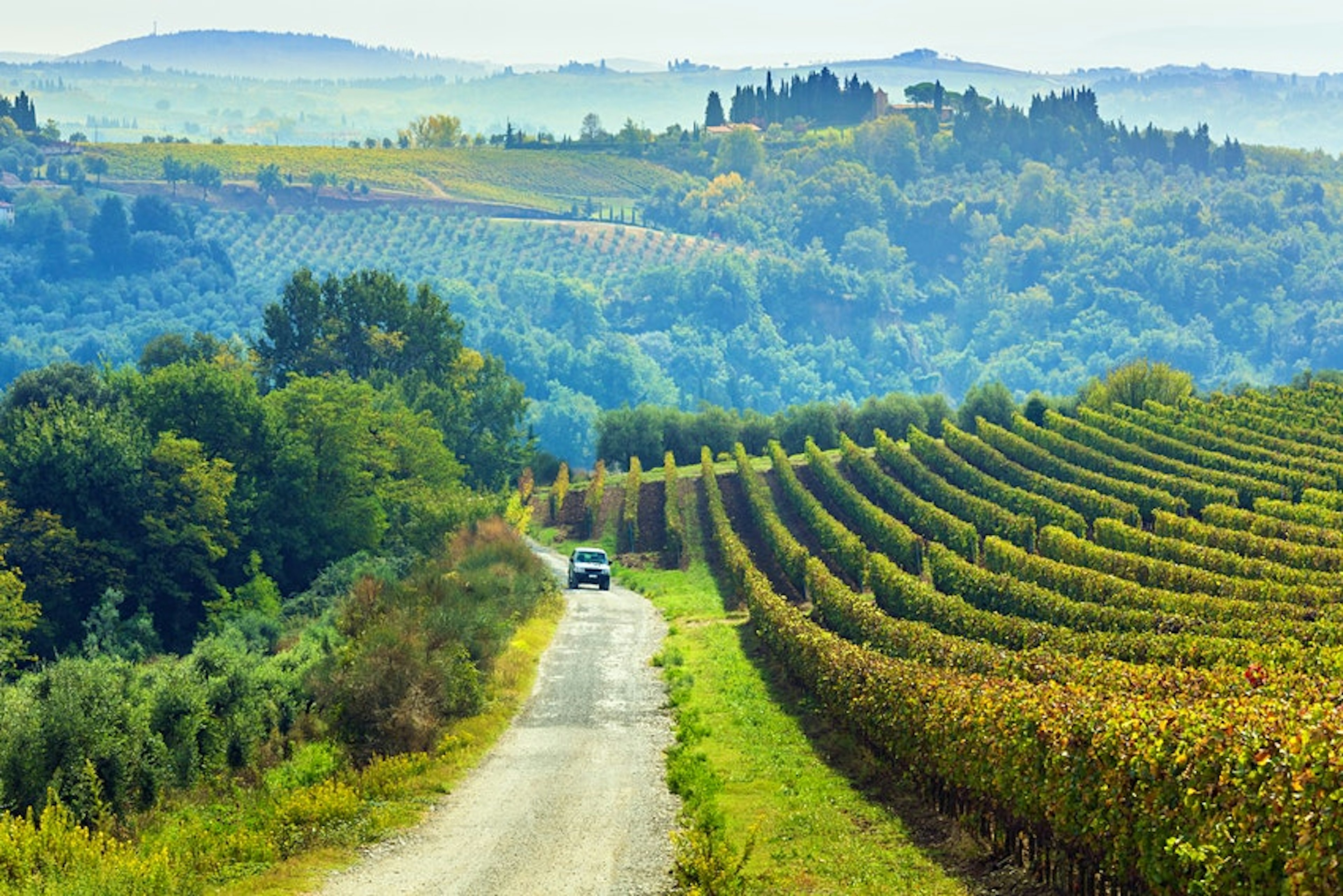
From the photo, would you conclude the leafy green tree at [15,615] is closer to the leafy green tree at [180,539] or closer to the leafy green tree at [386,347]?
the leafy green tree at [180,539]

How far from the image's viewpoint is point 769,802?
28.4 meters

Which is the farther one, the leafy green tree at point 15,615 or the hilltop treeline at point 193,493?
the hilltop treeline at point 193,493

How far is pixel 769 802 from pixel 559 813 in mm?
3345

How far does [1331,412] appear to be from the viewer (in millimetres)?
88250

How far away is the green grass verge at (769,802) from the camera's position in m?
22.3

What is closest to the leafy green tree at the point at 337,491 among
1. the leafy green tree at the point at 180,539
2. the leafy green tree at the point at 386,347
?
the leafy green tree at the point at 180,539

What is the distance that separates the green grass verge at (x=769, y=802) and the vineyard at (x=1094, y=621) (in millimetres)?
952

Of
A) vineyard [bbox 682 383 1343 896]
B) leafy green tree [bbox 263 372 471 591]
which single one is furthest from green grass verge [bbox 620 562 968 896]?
leafy green tree [bbox 263 372 471 591]

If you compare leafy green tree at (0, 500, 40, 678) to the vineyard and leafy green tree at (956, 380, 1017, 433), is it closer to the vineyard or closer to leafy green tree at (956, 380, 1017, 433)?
the vineyard

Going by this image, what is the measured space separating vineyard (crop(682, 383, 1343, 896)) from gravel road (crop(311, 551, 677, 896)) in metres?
4.02

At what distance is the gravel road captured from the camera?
22.8m

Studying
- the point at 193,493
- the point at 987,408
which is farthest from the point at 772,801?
the point at 987,408

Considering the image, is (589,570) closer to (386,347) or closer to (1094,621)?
(1094,621)

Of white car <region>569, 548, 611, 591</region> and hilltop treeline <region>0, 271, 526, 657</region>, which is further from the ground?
hilltop treeline <region>0, 271, 526, 657</region>
